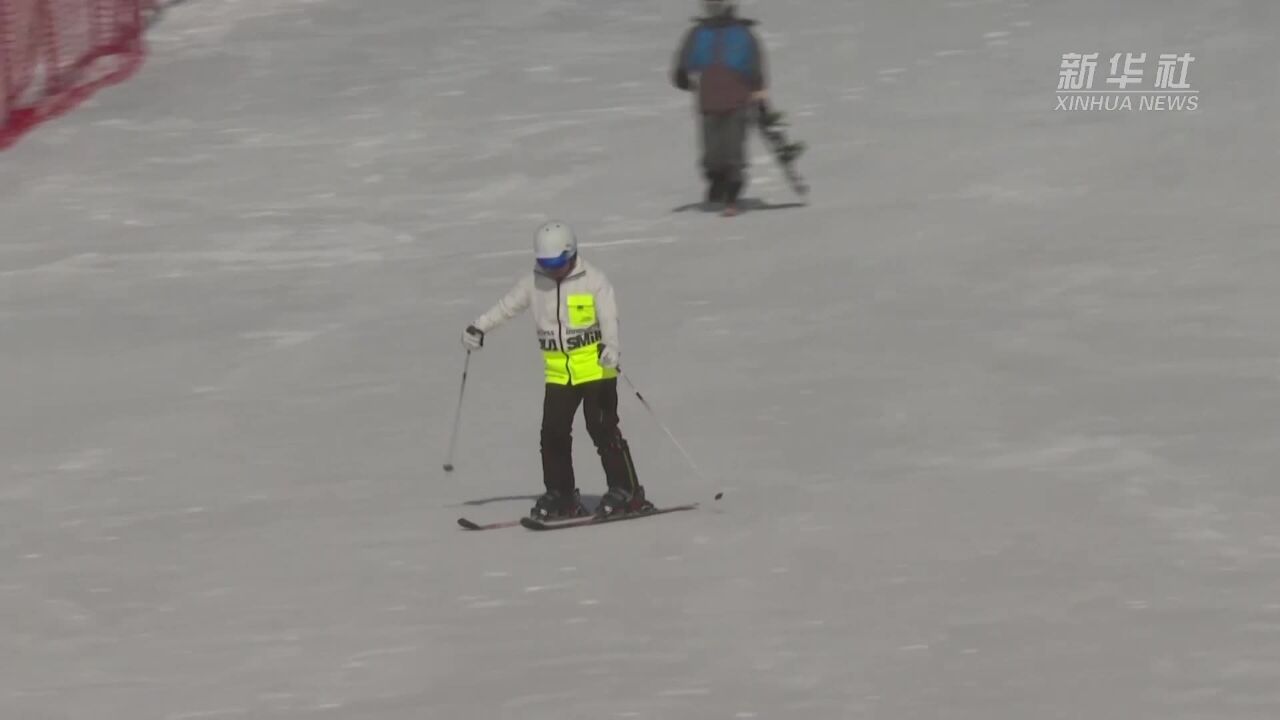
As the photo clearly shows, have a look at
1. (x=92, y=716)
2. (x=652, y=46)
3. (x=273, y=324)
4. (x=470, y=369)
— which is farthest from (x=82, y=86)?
(x=92, y=716)

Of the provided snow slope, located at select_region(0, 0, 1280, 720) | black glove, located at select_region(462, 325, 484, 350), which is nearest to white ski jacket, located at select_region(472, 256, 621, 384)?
black glove, located at select_region(462, 325, 484, 350)

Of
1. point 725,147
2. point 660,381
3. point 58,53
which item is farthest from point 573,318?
point 58,53

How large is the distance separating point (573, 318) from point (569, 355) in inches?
7.4

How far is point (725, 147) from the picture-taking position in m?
19.6

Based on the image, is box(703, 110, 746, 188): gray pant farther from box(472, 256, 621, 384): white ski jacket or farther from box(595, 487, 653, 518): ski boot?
box(472, 256, 621, 384): white ski jacket

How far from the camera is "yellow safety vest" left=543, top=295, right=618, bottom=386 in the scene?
12.1m

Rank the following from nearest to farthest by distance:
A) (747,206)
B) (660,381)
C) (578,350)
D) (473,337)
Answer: (578,350)
(473,337)
(660,381)
(747,206)

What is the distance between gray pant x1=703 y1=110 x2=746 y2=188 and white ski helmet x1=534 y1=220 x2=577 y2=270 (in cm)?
728

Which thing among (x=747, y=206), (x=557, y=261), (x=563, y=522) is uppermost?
(x=557, y=261)

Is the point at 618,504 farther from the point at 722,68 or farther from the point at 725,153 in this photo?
the point at 725,153

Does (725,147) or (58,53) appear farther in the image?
(58,53)

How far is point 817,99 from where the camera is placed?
23.8 meters

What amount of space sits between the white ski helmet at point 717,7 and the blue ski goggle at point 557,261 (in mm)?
7280

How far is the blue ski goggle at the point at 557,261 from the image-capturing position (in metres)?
12.0
